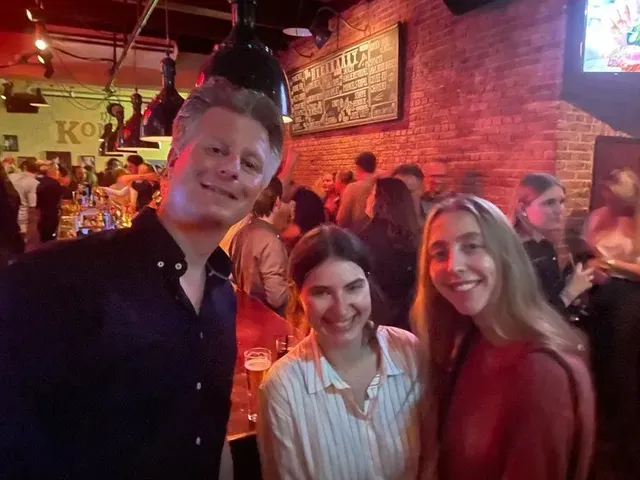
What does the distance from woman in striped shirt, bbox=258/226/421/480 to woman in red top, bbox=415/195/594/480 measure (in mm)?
92

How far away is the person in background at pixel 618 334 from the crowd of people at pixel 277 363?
1309mm

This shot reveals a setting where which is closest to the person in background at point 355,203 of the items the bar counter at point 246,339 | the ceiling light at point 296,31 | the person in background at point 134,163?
the bar counter at point 246,339

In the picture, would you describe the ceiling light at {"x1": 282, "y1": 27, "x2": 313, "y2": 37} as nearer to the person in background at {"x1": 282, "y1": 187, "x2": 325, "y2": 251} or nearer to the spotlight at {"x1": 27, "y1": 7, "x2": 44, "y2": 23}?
the spotlight at {"x1": 27, "y1": 7, "x2": 44, "y2": 23}

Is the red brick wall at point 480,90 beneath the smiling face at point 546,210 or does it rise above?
above

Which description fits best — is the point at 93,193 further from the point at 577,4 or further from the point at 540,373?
the point at 540,373

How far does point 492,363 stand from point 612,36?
3.13 meters

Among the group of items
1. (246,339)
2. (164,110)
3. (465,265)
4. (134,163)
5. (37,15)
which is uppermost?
(37,15)

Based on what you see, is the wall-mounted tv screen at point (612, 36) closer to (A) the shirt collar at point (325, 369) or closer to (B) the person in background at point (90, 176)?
(A) the shirt collar at point (325, 369)

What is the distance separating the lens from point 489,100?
167 inches

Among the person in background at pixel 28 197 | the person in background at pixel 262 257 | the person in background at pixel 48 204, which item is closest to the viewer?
the person in background at pixel 262 257

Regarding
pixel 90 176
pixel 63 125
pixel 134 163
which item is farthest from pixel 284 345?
pixel 63 125

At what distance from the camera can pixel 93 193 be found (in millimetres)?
7777

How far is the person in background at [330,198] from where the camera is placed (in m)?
5.30

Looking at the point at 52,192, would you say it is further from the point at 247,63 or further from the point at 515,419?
the point at 515,419
